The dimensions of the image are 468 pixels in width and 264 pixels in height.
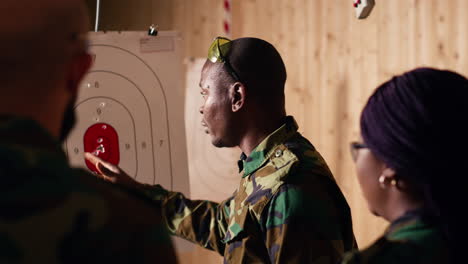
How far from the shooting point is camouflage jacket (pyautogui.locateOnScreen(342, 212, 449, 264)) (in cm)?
89

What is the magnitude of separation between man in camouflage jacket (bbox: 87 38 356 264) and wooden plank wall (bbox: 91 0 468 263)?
1.25 metres

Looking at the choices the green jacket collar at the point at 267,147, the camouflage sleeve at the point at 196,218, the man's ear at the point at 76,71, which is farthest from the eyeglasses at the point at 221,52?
the man's ear at the point at 76,71

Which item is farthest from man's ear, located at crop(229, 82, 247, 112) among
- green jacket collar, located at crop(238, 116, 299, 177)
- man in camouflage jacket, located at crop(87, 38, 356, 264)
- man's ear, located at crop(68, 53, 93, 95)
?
man's ear, located at crop(68, 53, 93, 95)

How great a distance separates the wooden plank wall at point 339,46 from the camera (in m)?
2.73

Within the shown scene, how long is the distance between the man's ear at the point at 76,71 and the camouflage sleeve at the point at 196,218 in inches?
41.1

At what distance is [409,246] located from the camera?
901mm

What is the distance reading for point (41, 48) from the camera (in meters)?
0.68

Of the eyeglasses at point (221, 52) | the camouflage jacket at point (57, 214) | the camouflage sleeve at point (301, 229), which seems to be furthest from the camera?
the eyeglasses at point (221, 52)

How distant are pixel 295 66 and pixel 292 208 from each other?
1.98m

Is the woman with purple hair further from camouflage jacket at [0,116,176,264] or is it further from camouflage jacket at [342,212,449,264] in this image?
camouflage jacket at [0,116,176,264]

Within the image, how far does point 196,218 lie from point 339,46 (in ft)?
5.18

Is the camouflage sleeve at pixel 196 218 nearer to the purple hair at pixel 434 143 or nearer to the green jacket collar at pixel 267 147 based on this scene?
the green jacket collar at pixel 267 147

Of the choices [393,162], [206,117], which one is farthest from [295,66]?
[393,162]

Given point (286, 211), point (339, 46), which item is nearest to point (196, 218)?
point (286, 211)
